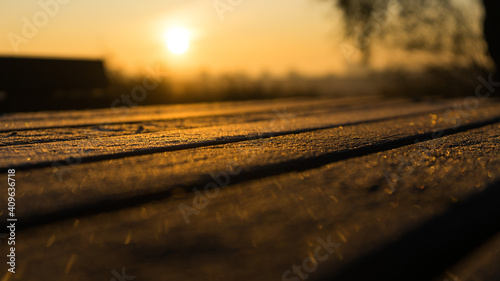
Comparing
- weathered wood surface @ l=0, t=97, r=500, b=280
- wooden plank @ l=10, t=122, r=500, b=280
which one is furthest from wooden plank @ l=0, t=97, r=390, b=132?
wooden plank @ l=10, t=122, r=500, b=280

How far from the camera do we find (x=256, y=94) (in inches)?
300

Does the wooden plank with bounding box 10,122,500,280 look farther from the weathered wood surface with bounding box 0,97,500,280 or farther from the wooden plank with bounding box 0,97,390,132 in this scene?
the wooden plank with bounding box 0,97,390,132

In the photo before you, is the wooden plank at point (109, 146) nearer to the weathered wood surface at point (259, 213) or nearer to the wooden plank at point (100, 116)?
the weathered wood surface at point (259, 213)

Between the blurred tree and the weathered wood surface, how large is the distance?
15.0ft

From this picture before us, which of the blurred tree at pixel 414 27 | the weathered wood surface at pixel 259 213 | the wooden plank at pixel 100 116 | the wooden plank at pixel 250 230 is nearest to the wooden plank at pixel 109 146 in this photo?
the weathered wood surface at pixel 259 213

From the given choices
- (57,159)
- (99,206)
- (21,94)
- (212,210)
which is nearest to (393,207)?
(212,210)

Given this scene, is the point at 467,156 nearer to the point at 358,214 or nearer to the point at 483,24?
the point at 358,214

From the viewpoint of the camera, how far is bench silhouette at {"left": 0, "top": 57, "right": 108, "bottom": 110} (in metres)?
5.55

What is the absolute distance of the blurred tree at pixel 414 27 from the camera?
15.5 ft

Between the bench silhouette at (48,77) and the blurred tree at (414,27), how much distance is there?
376cm

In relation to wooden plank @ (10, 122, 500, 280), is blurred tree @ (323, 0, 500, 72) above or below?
above

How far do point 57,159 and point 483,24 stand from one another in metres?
4.44

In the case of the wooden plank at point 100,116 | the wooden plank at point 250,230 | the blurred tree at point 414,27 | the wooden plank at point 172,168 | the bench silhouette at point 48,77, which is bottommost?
the wooden plank at point 250,230

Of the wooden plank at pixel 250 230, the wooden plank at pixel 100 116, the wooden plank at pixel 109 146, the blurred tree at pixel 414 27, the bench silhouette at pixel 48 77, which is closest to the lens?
the wooden plank at pixel 250 230
